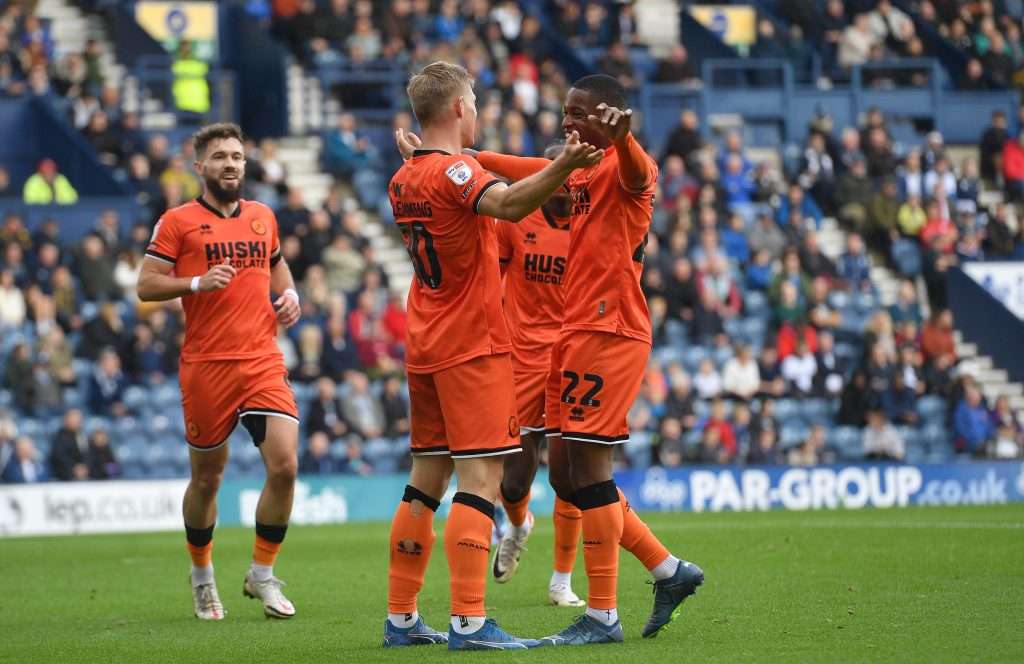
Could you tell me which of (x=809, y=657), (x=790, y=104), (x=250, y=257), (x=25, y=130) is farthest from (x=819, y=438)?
(x=809, y=657)

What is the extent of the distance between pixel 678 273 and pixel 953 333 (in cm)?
561

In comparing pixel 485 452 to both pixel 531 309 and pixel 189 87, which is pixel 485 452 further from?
pixel 189 87

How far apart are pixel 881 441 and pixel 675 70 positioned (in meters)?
9.00

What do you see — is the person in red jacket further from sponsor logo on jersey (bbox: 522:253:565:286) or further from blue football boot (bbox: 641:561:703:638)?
blue football boot (bbox: 641:561:703:638)

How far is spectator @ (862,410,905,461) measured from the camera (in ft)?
79.6

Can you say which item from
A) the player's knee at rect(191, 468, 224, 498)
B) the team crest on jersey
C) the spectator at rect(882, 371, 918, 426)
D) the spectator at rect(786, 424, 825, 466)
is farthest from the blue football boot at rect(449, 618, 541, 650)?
the spectator at rect(882, 371, 918, 426)

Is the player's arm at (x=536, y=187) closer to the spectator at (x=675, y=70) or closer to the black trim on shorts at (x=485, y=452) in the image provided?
the black trim on shorts at (x=485, y=452)

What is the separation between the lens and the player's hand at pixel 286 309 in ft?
35.1

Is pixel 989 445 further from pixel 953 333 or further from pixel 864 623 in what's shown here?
pixel 864 623

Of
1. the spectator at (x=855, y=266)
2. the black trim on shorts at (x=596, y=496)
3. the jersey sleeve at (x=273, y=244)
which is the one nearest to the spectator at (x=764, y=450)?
the spectator at (x=855, y=266)

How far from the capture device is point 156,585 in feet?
42.0

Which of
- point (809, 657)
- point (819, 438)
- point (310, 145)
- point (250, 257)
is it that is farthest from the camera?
point (310, 145)

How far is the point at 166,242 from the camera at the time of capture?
10.5 metres

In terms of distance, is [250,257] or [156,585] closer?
[250,257]
